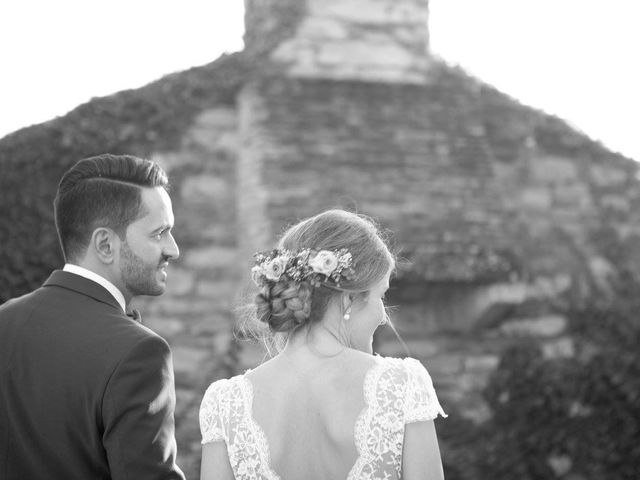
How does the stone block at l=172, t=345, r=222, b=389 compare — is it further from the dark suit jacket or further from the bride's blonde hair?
the dark suit jacket

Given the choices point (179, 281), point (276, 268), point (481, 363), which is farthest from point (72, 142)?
point (276, 268)

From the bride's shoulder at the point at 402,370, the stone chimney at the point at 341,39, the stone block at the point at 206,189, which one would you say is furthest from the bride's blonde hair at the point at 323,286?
the stone chimney at the point at 341,39

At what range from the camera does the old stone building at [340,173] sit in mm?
7441

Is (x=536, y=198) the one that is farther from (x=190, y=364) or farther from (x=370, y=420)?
(x=370, y=420)

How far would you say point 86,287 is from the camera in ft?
10.3

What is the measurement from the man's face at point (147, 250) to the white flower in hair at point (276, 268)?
0.30 m

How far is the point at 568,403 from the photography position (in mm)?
7840

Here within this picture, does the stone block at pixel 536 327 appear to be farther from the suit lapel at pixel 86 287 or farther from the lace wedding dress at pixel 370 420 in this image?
the suit lapel at pixel 86 287

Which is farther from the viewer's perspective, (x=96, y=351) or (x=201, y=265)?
(x=201, y=265)

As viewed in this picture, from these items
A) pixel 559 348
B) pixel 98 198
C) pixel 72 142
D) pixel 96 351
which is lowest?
pixel 559 348

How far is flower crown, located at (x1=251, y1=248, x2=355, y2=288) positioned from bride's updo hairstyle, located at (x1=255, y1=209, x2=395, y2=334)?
0.04 feet

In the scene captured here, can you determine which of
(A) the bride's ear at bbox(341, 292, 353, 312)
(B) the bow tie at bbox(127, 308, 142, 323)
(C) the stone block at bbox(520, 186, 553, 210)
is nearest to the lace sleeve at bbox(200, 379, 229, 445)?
(B) the bow tie at bbox(127, 308, 142, 323)

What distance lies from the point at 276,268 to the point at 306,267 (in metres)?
0.14

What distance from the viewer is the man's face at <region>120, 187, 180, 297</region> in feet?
10.4
